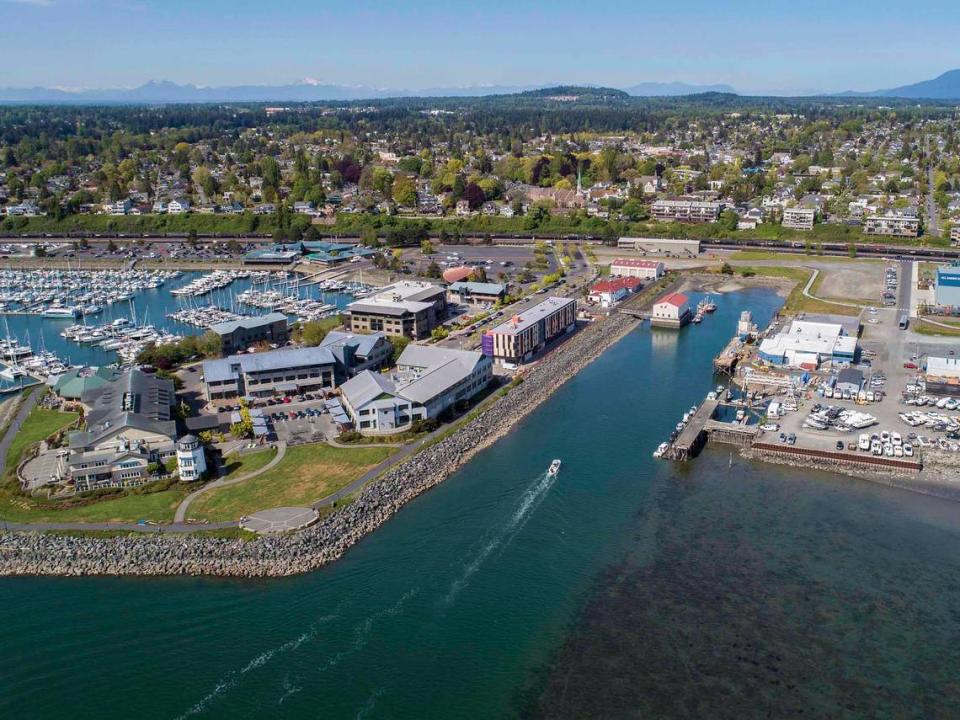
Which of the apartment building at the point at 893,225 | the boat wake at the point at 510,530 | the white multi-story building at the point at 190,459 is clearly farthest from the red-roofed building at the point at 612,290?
the white multi-story building at the point at 190,459

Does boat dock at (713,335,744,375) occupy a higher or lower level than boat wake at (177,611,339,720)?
higher

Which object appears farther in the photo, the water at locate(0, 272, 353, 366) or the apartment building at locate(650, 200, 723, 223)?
the apartment building at locate(650, 200, 723, 223)

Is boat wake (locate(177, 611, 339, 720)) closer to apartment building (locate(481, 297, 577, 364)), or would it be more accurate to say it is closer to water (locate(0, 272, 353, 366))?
apartment building (locate(481, 297, 577, 364))

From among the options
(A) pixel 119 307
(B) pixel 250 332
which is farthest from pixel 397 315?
(A) pixel 119 307

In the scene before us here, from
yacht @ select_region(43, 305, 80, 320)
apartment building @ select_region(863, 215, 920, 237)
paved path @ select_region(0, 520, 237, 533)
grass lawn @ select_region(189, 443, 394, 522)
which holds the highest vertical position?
apartment building @ select_region(863, 215, 920, 237)

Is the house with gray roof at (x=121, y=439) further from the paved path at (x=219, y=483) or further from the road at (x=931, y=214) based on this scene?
the road at (x=931, y=214)

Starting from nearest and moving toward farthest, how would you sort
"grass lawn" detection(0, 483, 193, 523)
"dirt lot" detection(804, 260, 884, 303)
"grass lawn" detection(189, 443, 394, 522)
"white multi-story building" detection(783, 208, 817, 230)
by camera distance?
1. "grass lawn" detection(0, 483, 193, 523)
2. "grass lawn" detection(189, 443, 394, 522)
3. "dirt lot" detection(804, 260, 884, 303)
4. "white multi-story building" detection(783, 208, 817, 230)

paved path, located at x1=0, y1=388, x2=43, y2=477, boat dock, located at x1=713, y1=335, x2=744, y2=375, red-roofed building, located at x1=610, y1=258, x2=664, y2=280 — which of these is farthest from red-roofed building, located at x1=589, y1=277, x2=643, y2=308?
paved path, located at x1=0, y1=388, x2=43, y2=477

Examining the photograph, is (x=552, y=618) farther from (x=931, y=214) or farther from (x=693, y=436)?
(x=931, y=214)
